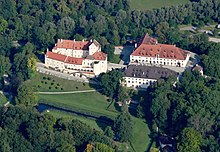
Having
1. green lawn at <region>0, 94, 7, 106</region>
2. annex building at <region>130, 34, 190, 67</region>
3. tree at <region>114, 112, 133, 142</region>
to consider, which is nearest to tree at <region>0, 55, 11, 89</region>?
green lawn at <region>0, 94, 7, 106</region>

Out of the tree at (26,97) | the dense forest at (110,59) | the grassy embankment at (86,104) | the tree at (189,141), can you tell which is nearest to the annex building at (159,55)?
the dense forest at (110,59)

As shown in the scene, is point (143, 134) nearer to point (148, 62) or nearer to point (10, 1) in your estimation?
point (148, 62)

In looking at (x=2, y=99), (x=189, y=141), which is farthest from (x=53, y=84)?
(x=189, y=141)

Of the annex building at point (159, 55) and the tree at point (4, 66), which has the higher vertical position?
the annex building at point (159, 55)

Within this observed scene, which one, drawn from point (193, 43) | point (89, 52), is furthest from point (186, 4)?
point (89, 52)

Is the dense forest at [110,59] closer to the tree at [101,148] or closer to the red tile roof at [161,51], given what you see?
the tree at [101,148]

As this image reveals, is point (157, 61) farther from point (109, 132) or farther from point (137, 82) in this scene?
point (109, 132)

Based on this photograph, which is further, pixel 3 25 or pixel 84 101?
pixel 3 25
